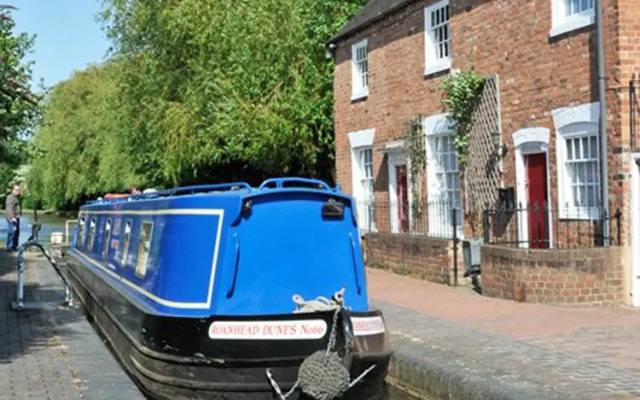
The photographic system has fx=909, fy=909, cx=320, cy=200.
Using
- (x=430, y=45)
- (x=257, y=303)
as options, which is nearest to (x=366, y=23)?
(x=430, y=45)

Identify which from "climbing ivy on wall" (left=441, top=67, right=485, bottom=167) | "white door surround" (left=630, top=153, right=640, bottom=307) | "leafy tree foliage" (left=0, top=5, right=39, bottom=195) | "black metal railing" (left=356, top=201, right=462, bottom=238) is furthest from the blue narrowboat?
"climbing ivy on wall" (left=441, top=67, right=485, bottom=167)

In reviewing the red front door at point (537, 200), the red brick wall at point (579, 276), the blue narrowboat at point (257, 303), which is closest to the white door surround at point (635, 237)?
the red brick wall at point (579, 276)

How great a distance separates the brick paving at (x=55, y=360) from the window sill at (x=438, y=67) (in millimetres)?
8583

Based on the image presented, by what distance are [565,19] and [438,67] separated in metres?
4.07

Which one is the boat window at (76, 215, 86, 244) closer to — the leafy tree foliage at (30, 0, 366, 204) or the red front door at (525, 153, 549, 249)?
the red front door at (525, 153, 549, 249)

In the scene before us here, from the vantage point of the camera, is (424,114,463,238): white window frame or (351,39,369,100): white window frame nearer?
(424,114,463,238): white window frame

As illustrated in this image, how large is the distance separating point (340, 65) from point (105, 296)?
42.1 ft

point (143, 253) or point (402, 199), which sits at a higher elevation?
point (402, 199)

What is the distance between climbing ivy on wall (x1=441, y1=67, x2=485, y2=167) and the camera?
1633cm

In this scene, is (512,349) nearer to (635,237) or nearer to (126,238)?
(635,237)

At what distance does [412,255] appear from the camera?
1748cm

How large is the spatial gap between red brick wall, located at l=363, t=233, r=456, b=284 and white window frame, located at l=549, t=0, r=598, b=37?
4200 mm

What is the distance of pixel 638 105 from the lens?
500 inches

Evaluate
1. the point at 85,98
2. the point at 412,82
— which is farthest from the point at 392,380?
the point at 85,98
